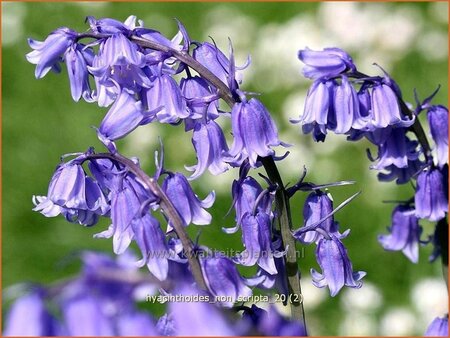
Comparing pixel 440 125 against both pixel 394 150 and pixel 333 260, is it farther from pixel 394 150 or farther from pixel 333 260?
pixel 333 260

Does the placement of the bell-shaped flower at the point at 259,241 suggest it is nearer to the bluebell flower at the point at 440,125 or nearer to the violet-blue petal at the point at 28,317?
the bluebell flower at the point at 440,125

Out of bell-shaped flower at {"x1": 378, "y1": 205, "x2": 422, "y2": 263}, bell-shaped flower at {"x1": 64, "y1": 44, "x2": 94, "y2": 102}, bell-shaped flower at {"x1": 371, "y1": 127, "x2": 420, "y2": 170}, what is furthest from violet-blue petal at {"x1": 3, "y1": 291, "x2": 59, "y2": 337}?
bell-shaped flower at {"x1": 378, "y1": 205, "x2": 422, "y2": 263}

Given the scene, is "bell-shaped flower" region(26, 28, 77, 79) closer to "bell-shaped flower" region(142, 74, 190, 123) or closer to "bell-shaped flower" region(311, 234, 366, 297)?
"bell-shaped flower" region(142, 74, 190, 123)

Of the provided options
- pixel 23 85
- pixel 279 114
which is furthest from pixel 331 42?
pixel 23 85

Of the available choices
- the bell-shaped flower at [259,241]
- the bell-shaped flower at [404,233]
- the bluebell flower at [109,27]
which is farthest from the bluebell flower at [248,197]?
the bell-shaped flower at [404,233]

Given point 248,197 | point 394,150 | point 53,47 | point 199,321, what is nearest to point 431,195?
point 394,150

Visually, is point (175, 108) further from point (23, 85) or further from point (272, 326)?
point (23, 85)
